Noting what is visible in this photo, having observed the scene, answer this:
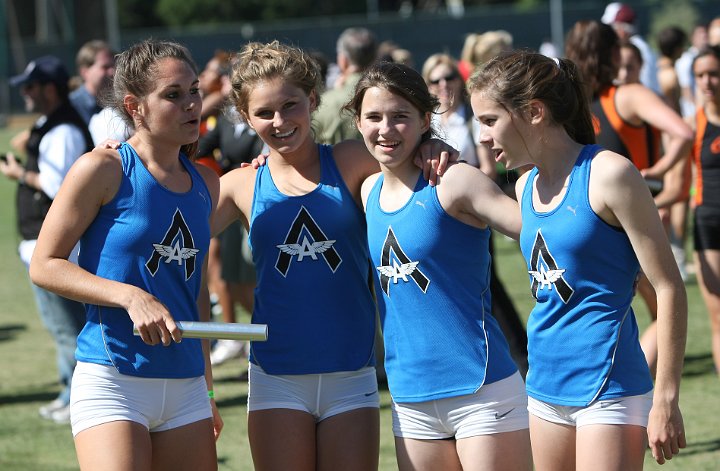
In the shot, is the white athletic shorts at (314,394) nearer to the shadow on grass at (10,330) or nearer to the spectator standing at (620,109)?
the spectator standing at (620,109)

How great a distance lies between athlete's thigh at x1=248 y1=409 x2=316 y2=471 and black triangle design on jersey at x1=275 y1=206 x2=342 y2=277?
0.49 meters

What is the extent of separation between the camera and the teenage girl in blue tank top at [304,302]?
3799 millimetres

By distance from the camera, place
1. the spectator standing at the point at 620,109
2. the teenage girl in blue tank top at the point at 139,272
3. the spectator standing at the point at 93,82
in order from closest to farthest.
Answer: the teenage girl in blue tank top at the point at 139,272 → the spectator standing at the point at 620,109 → the spectator standing at the point at 93,82

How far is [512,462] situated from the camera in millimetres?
3570

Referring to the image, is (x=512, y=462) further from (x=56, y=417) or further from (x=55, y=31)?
(x=55, y=31)

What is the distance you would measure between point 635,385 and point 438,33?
40061mm

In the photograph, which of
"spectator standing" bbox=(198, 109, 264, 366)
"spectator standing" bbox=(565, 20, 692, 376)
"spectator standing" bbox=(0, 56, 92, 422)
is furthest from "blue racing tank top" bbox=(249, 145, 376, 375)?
"spectator standing" bbox=(198, 109, 264, 366)

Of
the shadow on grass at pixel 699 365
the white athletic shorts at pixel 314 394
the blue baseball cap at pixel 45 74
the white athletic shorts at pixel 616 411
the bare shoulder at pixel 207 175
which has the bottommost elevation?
the shadow on grass at pixel 699 365

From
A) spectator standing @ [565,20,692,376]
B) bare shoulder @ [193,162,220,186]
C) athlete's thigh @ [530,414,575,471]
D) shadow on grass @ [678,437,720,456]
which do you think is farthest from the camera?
spectator standing @ [565,20,692,376]

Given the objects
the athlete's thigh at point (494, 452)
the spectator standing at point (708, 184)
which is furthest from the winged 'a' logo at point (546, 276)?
the spectator standing at point (708, 184)

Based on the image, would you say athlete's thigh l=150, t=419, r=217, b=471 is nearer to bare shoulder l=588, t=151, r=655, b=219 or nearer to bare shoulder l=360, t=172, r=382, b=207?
bare shoulder l=360, t=172, r=382, b=207

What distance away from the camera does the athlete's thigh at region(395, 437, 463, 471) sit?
3.63m

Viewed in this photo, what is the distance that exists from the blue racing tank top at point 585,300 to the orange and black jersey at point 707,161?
368 cm

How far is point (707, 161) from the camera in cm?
686
